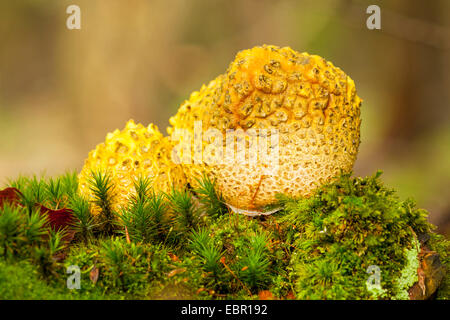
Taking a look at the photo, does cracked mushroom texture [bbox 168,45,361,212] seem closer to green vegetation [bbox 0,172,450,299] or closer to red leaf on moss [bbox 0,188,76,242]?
green vegetation [bbox 0,172,450,299]

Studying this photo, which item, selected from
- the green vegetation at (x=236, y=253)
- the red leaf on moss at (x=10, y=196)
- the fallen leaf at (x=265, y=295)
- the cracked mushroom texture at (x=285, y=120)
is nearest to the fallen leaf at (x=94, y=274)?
the green vegetation at (x=236, y=253)

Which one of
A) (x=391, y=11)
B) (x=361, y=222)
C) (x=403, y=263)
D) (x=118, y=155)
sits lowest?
(x=403, y=263)

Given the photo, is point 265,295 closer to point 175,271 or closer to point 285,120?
point 175,271

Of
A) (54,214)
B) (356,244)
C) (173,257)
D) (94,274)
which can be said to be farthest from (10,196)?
(356,244)

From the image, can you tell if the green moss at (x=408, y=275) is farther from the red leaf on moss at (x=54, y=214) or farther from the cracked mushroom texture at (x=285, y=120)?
the red leaf on moss at (x=54, y=214)

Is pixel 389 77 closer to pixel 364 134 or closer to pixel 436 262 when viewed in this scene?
pixel 364 134
